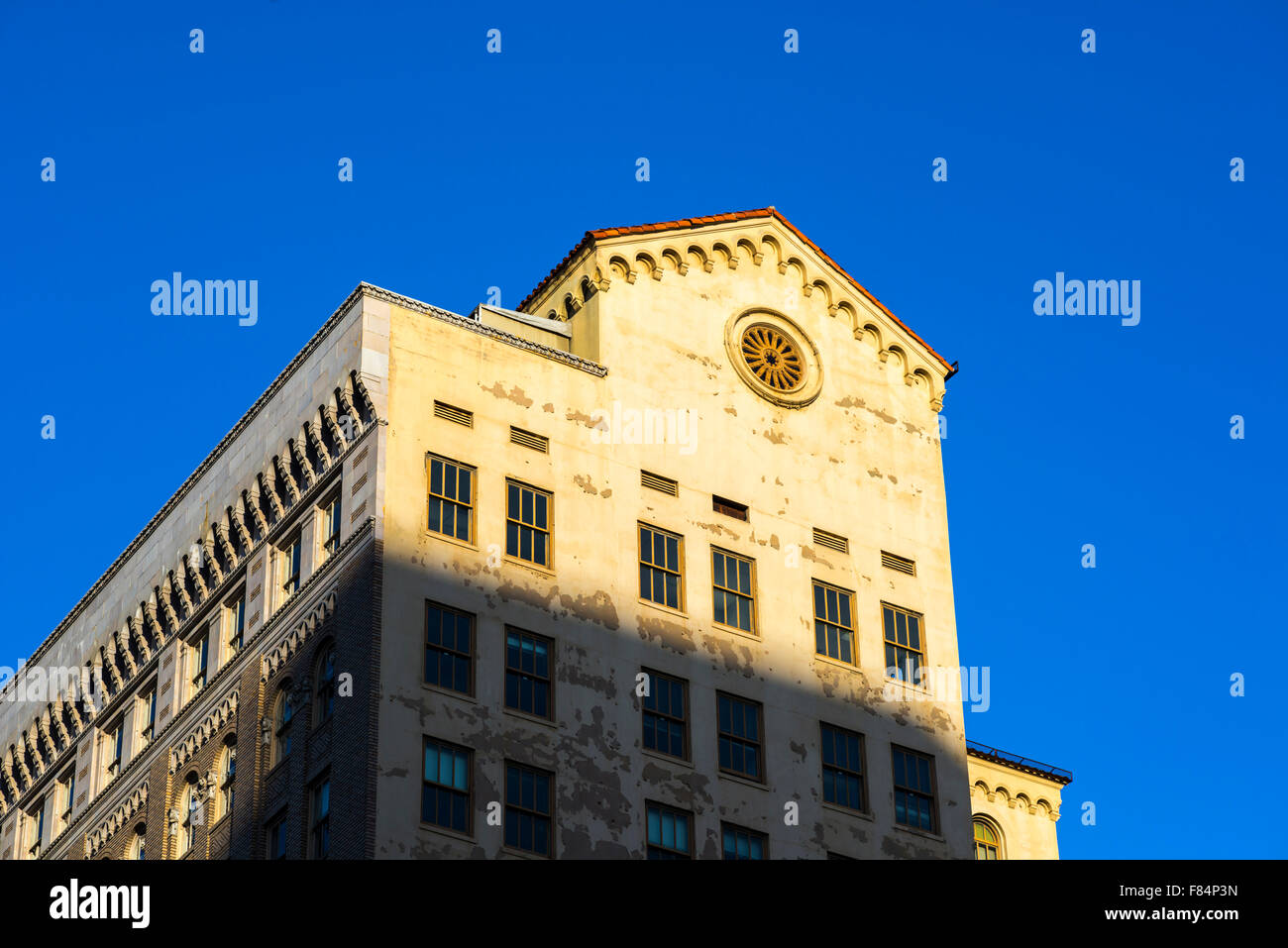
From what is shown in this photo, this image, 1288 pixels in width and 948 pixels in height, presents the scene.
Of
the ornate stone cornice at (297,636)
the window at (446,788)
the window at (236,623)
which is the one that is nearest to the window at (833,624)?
the window at (446,788)

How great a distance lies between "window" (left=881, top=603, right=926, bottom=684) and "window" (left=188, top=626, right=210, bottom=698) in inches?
787

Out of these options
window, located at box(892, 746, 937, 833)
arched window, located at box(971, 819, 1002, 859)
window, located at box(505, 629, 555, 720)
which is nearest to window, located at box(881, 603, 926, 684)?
window, located at box(892, 746, 937, 833)

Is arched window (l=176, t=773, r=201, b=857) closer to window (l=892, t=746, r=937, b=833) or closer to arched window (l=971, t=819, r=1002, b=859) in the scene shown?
window (l=892, t=746, r=937, b=833)

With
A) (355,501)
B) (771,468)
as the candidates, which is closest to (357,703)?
(355,501)

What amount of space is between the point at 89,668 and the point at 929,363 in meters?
28.8

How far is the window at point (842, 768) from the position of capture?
2613 inches

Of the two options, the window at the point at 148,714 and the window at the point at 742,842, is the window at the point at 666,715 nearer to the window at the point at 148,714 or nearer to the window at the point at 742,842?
the window at the point at 742,842

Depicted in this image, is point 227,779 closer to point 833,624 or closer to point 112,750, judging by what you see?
point 112,750

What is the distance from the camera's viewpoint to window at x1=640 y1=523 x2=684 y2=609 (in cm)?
6612

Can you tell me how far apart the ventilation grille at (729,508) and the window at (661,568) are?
1853 millimetres

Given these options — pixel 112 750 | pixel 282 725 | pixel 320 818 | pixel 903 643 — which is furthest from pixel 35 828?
pixel 903 643
